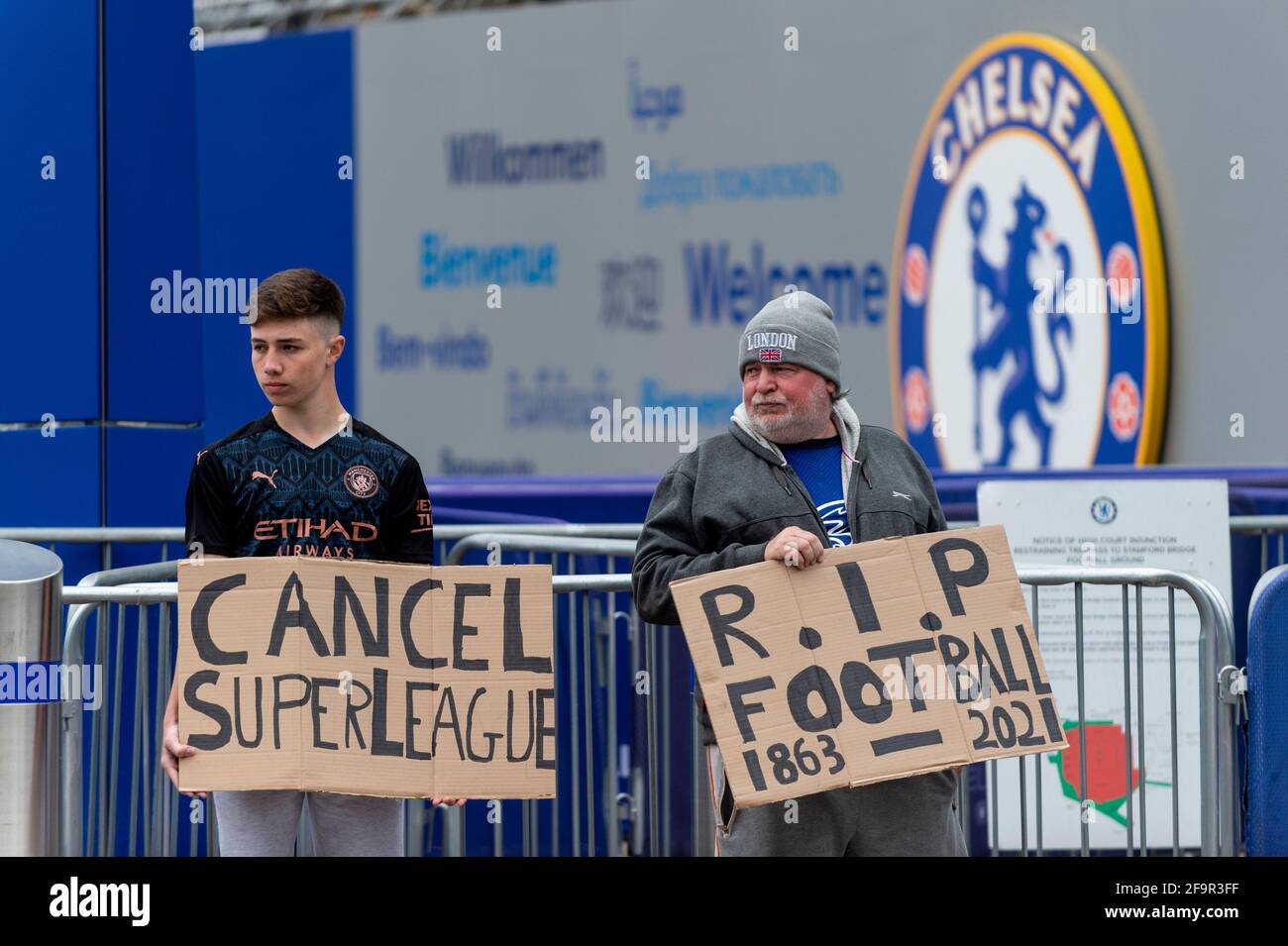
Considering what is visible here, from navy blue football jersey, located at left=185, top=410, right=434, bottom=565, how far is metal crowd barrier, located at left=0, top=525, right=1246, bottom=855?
31.2 inches

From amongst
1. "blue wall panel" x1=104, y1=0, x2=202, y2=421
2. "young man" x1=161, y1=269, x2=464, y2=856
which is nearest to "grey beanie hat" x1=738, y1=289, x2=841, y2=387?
"young man" x1=161, y1=269, x2=464, y2=856

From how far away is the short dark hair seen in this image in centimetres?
485

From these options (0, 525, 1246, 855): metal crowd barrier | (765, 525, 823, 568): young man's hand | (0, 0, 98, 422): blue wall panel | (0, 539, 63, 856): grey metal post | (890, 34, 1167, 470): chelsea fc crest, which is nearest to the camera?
(0, 539, 63, 856): grey metal post

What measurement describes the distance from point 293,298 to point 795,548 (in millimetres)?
1361

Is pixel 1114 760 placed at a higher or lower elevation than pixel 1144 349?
lower

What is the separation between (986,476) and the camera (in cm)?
843

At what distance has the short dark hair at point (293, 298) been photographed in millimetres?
4848

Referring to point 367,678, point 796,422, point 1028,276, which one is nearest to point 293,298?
point 367,678

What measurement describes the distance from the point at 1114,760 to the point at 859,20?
4796 mm

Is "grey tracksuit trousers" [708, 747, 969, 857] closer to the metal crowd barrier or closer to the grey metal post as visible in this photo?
the metal crowd barrier

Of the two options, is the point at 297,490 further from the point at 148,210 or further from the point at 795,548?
the point at 148,210

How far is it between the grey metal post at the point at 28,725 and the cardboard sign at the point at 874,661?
4.94ft
